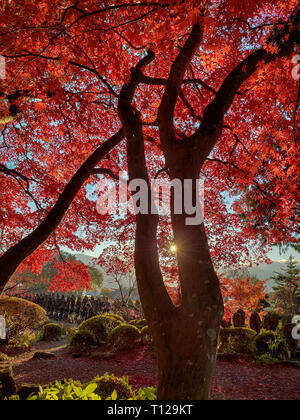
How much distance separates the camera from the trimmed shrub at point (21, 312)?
422 inches

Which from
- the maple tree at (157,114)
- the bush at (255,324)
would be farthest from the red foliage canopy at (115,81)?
the bush at (255,324)

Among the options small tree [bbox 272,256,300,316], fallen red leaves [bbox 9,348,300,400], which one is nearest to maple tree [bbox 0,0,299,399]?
fallen red leaves [bbox 9,348,300,400]

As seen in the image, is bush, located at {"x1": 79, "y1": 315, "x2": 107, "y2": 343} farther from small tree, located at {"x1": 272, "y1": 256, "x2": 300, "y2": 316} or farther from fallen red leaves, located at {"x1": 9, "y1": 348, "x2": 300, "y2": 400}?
small tree, located at {"x1": 272, "y1": 256, "x2": 300, "y2": 316}

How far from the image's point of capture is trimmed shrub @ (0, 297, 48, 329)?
35.2 ft

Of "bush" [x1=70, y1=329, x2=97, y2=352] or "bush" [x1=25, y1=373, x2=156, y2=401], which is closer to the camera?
"bush" [x1=25, y1=373, x2=156, y2=401]

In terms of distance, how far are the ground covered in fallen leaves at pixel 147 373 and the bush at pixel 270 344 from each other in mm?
616

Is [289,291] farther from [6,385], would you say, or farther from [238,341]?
[6,385]

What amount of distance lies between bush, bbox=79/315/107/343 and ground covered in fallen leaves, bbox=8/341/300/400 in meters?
1.30

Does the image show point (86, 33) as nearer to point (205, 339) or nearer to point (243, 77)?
point (243, 77)

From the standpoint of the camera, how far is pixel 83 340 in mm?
9797

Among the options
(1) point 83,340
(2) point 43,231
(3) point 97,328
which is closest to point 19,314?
(1) point 83,340

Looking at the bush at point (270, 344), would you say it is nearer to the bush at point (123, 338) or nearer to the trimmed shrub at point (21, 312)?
the bush at point (123, 338)

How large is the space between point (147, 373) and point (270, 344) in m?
3.83

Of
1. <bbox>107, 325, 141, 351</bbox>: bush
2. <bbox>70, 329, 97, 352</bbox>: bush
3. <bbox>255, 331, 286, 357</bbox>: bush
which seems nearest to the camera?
<bbox>255, 331, 286, 357</bbox>: bush
